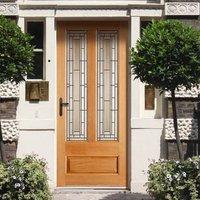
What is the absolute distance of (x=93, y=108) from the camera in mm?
10031

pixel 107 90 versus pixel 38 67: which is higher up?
pixel 38 67

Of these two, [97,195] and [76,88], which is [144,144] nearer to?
[97,195]

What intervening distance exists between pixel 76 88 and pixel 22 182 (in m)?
2.46

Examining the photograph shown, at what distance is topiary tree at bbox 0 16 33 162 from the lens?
8000 mm

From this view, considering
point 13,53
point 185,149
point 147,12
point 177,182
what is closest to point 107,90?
point 147,12

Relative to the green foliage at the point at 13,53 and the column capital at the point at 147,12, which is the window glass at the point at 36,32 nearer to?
the column capital at the point at 147,12

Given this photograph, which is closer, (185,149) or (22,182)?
(22,182)

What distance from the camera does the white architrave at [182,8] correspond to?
31.5ft

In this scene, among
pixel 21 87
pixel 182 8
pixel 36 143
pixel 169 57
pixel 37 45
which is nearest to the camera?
pixel 169 57

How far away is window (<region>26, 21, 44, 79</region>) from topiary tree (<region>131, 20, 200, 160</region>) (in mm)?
2279

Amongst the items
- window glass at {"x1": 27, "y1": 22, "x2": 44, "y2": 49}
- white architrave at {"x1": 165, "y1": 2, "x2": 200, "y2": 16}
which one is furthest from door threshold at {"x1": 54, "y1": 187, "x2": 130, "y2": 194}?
white architrave at {"x1": 165, "y1": 2, "x2": 200, "y2": 16}

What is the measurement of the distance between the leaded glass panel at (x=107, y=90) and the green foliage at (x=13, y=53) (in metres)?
2.05

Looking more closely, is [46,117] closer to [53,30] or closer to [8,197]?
[53,30]

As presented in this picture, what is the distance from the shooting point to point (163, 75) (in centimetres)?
800
